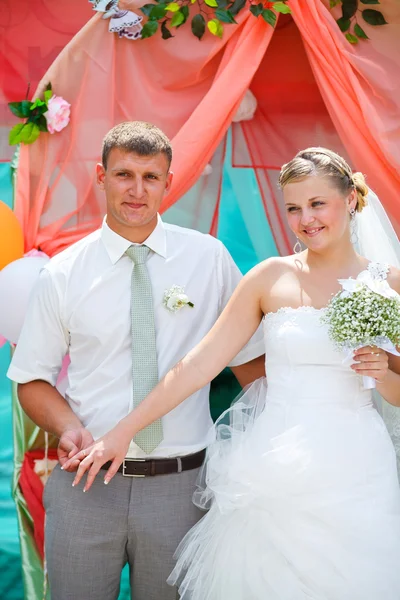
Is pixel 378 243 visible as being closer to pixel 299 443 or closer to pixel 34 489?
pixel 299 443

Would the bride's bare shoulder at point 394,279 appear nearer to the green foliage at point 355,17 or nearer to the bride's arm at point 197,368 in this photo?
the bride's arm at point 197,368

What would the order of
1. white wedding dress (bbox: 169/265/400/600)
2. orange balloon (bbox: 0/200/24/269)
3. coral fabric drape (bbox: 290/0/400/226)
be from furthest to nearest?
orange balloon (bbox: 0/200/24/269) → coral fabric drape (bbox: 290/0/400/226) → white wedding dress (bbox: 169/265/400/600)

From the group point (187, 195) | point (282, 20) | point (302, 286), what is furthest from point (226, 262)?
point (282, 20)

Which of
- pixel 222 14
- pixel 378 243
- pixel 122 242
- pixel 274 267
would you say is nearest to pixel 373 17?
pixel 222 14

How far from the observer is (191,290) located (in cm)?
305

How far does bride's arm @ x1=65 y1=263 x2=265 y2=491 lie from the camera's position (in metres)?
2.66

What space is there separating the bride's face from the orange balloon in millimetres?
1471

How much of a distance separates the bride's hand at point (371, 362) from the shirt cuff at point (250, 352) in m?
0.64

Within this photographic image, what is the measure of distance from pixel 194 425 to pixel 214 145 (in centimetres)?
139

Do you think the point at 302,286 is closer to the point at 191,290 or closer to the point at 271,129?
the point at 191,290

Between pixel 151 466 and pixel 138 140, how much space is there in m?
1.25

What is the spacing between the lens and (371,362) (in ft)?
8.21

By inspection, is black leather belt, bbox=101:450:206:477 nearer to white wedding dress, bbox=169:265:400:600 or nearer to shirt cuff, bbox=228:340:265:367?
white wedding dress, bbox=169:265:400:600

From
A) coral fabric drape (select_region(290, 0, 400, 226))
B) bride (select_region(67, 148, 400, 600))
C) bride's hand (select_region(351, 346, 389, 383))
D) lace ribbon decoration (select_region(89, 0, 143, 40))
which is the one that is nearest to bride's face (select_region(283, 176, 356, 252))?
bride (select_region(67, 148, 400, 600))
